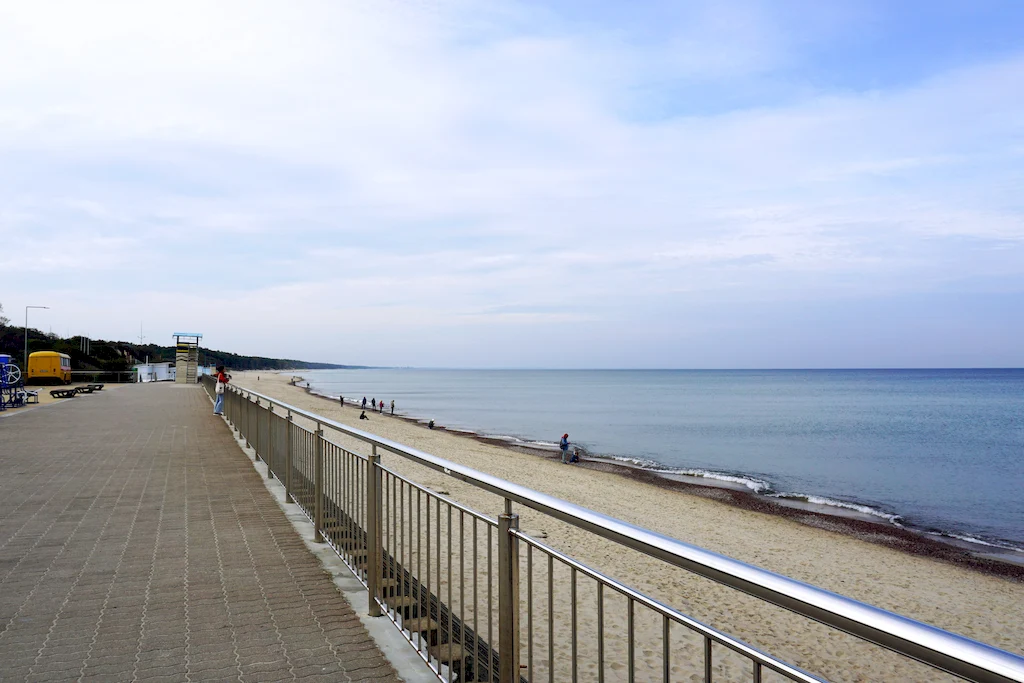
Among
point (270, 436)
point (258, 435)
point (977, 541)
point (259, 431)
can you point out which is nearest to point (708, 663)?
point (270, 436)

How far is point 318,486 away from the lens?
639cm

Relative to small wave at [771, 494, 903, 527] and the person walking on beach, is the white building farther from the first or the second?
small wave at [771, 494, 903, 527]

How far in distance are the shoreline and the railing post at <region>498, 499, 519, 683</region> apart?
51.8 feet

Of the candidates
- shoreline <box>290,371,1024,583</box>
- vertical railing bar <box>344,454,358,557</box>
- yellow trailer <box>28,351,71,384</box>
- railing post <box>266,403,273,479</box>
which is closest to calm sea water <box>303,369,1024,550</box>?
shoreline <box>290,371,1024,583</box>

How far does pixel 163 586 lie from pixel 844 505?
856 inches

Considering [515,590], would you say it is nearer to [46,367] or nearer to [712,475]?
[712,475]

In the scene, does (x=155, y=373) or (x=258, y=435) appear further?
(x=155, y=373)

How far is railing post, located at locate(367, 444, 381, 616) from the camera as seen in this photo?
15.1 feet

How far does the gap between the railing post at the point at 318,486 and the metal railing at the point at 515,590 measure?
0.02 m

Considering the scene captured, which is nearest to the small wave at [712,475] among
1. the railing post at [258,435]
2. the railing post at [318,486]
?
the railing post at [258,435]

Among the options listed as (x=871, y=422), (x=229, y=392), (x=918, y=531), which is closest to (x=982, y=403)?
(x=871, y=422)

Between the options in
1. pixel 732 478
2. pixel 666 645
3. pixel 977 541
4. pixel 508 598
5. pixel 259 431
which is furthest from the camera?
pixel 732 478

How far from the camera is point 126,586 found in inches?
206

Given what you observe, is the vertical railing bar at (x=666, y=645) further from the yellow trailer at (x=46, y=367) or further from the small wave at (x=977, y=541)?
the yellow trailer at (x=46, y=367)
